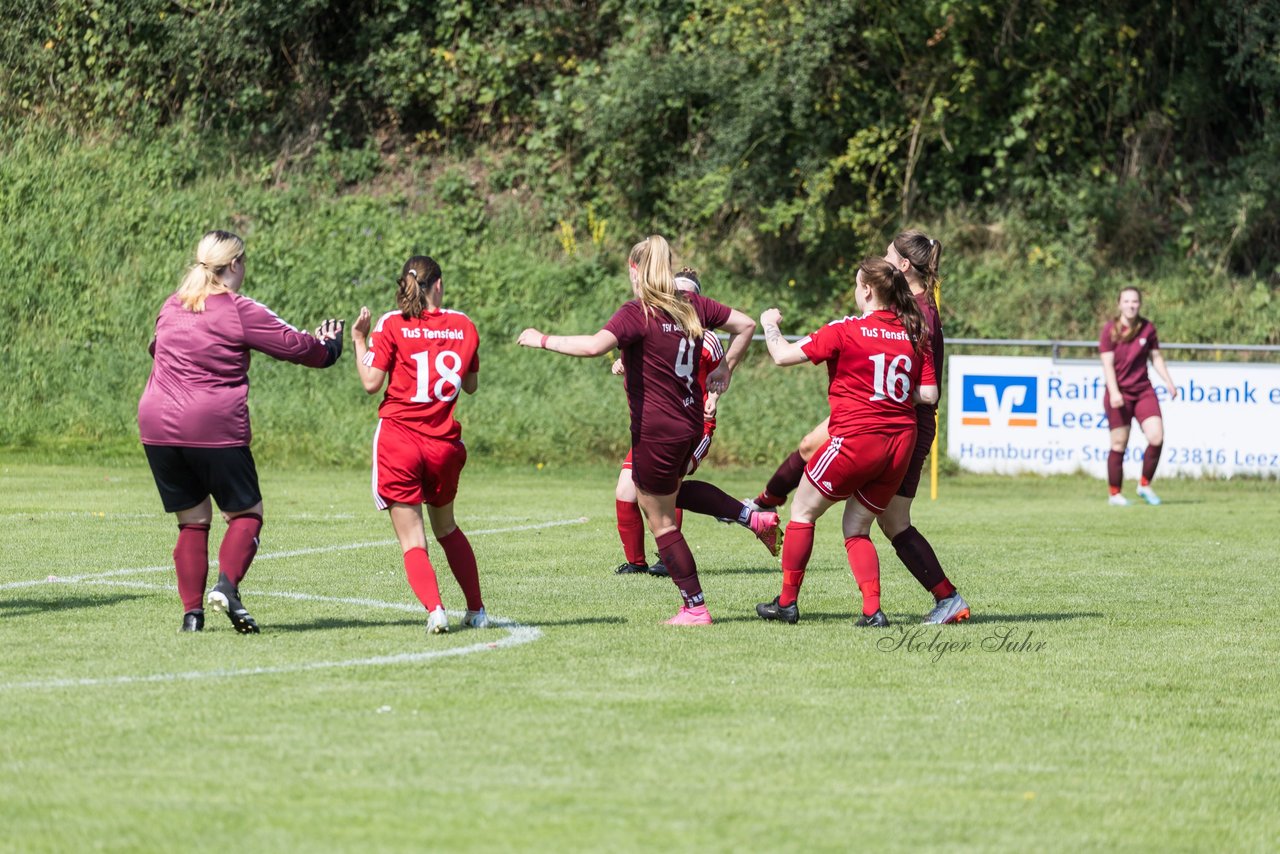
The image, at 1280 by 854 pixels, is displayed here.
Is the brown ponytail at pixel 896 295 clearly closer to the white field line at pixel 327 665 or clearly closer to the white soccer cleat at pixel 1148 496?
the white field line at pixel 327 665

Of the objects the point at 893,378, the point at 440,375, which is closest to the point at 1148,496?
the point at 893,378

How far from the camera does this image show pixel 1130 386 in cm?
1708

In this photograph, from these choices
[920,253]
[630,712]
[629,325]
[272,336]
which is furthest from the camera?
[920,253]

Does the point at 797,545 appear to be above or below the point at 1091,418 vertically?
below

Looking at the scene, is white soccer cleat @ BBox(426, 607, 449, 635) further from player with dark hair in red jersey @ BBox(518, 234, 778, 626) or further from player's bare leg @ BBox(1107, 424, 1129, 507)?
player's bare leg @ BBox(1107, 424, 1129, 507)

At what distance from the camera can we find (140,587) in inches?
375

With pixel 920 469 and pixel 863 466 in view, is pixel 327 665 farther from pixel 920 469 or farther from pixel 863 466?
pixel 920 469

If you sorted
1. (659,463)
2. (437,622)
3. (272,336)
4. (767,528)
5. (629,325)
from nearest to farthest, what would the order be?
(272,336) < (437,622) < (629,325) < (659,463) < (767,528)

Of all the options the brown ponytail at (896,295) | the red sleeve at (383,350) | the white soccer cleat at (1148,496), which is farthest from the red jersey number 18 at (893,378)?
the white soccer cleat at (1148,496)

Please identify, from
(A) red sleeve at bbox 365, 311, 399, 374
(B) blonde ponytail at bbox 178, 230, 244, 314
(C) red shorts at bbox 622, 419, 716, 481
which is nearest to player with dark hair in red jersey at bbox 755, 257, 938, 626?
(C) red shorts at bbox 622, 419, 716, 481

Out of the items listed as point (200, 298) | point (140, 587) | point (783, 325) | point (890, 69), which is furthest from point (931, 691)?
point (890, 69)

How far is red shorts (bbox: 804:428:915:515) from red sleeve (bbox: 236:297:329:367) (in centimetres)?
236

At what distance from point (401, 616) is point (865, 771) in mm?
3828

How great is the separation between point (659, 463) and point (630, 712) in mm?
2287
